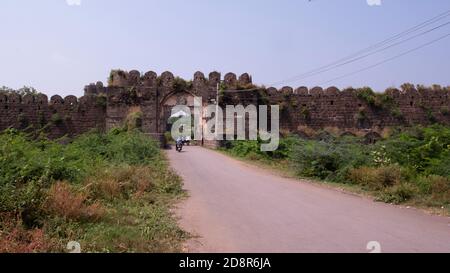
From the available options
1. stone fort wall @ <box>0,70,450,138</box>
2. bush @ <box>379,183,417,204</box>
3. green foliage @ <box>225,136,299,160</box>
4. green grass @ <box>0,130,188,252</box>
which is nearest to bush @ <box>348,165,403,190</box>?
bush @ <box>379,183,417,204</box>

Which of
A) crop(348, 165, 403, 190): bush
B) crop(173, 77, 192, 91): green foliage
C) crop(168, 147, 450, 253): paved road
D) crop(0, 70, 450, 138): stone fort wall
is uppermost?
crop(173, 77, 192, 91): green foliage

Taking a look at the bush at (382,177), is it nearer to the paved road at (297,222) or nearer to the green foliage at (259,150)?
the paved road at (297,222)

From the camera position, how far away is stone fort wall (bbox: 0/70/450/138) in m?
27.9

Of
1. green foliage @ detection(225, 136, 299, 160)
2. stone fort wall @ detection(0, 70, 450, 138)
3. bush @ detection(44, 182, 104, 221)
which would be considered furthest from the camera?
stone fort wall @ detection(0, 70, 450, 138)

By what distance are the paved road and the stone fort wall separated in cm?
1787

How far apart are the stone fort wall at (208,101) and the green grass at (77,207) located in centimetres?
1848

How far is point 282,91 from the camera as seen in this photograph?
29656 mm

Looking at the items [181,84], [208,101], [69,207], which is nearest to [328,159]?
[69,207]

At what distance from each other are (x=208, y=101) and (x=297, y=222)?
70.2ft

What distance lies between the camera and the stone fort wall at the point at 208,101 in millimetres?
27891

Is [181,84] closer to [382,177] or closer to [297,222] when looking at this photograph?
[382,177]

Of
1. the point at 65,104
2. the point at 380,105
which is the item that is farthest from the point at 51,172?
the point at 380,105

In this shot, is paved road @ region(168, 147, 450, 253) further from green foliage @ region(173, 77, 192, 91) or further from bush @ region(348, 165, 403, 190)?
green foliage @ region(173, 77, 192, 91)
